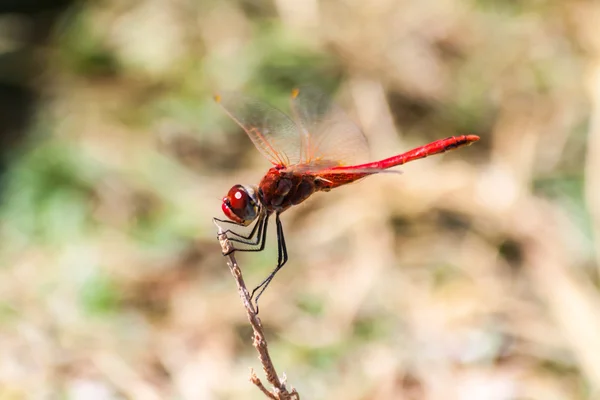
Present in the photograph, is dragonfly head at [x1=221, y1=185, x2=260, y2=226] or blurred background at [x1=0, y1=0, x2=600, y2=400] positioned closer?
dragonfly head at [x1=221, y1=185, x2=260, y2=226]

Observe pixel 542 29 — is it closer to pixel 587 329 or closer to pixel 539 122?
pixel 539 122

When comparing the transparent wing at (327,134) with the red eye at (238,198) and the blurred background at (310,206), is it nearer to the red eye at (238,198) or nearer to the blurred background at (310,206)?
the red eye at (238,198)

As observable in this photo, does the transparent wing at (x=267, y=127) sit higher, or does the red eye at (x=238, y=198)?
the transparent wing at (x=267, y=127)

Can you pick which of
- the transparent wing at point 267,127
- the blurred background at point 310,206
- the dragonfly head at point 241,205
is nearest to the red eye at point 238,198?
the dragonfly head at point 241,205

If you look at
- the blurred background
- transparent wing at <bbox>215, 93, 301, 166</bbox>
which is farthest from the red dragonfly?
the blurred background

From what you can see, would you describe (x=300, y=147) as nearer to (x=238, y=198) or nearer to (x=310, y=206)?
(x=238, y=198)

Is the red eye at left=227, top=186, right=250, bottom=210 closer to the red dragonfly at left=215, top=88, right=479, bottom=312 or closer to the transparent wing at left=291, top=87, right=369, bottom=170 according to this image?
the red dragonfly at left=215, top=88, right=479, bottom=312

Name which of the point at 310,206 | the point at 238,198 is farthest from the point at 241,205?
the point at 310,206

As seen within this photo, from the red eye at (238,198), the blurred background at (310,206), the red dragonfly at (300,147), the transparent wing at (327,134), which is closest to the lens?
the red eye at (238,198)
